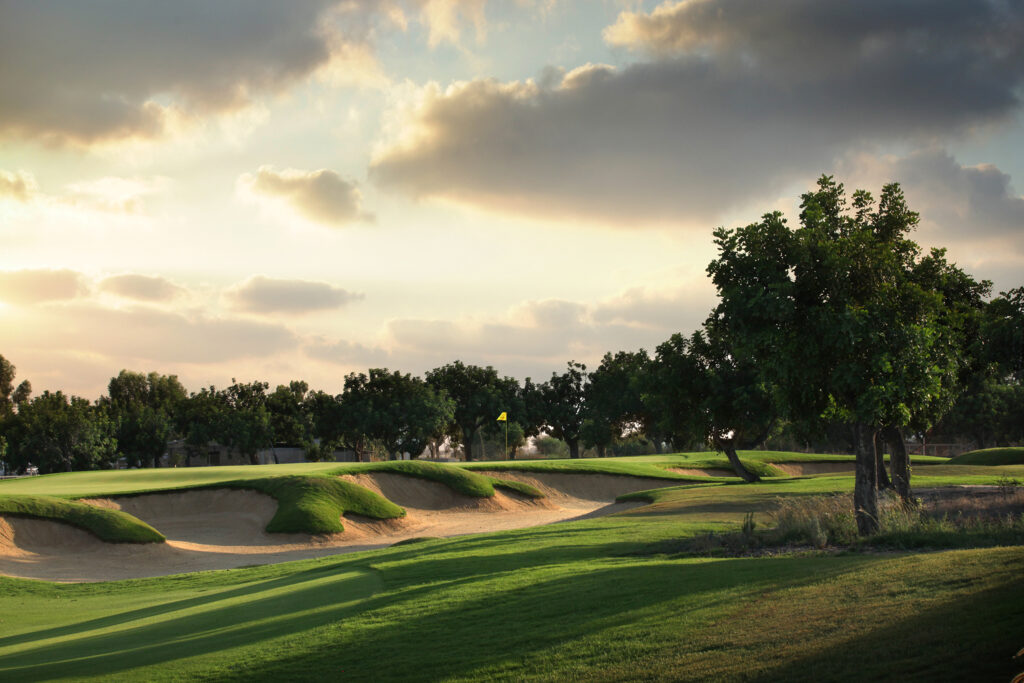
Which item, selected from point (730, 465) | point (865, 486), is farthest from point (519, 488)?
point (865, 486)

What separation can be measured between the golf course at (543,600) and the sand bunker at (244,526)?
17 centimetres

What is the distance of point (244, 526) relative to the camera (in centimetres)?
3662

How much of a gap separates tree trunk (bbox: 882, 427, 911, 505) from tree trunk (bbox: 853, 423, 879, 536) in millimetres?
4716

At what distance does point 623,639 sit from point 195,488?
3517cm

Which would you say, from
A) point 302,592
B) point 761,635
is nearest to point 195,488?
point 302,592

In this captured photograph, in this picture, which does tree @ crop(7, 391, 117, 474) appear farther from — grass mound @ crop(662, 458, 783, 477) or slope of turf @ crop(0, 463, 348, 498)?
grass mound @ crop(662, 458, 783, 477)

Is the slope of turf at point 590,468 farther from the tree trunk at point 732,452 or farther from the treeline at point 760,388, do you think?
the tree trunk at point 732,452

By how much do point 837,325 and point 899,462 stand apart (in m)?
8.82

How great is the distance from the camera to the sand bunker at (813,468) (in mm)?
60888

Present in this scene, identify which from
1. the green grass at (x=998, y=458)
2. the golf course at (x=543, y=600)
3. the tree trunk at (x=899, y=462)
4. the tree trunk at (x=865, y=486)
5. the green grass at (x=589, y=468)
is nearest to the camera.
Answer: the golf course at (x=543, y=600)

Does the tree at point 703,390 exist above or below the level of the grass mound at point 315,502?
above

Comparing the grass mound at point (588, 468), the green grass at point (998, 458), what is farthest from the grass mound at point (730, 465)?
the green grass at point (998, 458)

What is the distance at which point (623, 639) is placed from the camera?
31.2ft

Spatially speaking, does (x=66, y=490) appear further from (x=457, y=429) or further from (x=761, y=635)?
(x=457, y=429)
